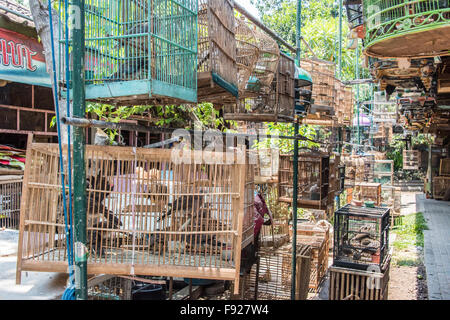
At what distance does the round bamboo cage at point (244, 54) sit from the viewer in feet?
15.4

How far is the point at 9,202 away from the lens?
7457 mm

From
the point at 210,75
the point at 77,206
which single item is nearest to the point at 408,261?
the point at 210,75

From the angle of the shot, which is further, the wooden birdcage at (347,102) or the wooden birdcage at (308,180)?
the wooden birdcage at (347,102)

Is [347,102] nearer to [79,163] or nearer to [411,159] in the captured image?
[411,159]

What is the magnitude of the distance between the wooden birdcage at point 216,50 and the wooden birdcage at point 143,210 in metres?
0.79

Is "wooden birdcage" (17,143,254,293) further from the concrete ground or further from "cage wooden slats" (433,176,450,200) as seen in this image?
"cage wooden slats" (433,176,450,200)

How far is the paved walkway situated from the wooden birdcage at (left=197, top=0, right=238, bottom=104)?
500 cm

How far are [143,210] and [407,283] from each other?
6755 mm

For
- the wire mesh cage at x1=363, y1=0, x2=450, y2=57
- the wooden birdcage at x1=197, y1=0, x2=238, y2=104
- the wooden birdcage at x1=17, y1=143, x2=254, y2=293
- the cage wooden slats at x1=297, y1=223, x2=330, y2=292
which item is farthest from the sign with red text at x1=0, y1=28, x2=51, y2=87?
the wire mesh cage at x1=363, y1=0, x2=450, y2=57

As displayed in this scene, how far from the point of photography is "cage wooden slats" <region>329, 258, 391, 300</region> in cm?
548

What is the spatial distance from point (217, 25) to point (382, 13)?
5.40 feet

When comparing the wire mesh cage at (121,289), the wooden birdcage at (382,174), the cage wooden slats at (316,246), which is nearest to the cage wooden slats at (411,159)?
the wooden birdcage at (382,174)

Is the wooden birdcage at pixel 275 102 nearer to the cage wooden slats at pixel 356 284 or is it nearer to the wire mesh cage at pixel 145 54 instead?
the wire mesh cage at pixel 145 54

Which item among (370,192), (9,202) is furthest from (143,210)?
(370,192)
